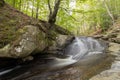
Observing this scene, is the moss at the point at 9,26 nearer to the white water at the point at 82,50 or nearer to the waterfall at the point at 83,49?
the white water at the point at 82,50

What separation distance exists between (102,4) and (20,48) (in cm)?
2120

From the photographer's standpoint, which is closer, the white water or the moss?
the moss

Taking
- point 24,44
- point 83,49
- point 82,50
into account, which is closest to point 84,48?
point 83,49

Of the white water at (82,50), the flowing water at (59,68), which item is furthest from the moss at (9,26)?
the white water at (82,50)

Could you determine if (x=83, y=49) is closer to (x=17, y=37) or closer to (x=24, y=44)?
(x=24, y=44)

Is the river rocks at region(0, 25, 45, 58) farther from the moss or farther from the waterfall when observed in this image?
the waterfall

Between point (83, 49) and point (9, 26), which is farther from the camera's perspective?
point (83, 49)

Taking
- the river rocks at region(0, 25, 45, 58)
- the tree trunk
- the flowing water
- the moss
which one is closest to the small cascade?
the flowing water

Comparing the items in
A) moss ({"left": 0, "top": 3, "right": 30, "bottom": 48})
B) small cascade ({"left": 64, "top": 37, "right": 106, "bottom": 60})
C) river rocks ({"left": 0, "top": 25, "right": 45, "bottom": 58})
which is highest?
moss ({"left": 0, "top": 3, "right": 30, "bottom": 48})

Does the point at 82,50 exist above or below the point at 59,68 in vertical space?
above

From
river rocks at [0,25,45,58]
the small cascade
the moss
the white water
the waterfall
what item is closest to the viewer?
river rocks at [0,25,45,58]

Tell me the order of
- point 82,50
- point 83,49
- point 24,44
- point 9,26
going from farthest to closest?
point 83,49 < point 82,50 < point 9,26 < point 24,44

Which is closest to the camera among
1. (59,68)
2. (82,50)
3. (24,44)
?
(24,44)

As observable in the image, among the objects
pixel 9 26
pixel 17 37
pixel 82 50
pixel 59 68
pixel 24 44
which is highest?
pixel 9 26
